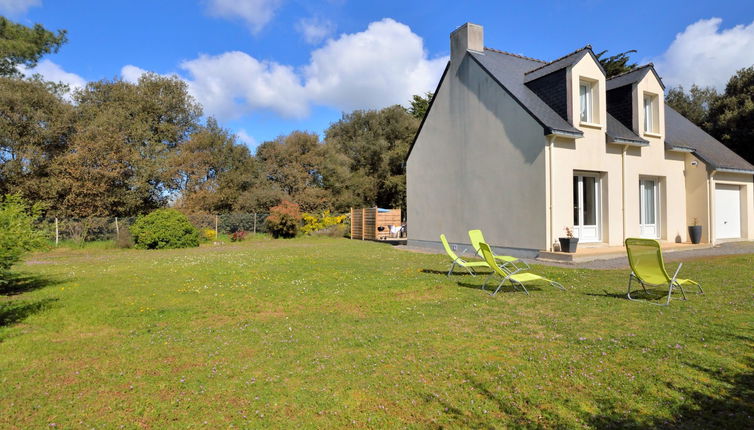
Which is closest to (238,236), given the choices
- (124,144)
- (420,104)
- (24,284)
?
(124,144)

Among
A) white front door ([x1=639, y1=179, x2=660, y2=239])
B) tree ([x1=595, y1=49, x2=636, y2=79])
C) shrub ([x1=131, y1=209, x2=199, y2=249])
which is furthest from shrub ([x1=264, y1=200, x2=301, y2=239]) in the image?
tree ([x1=595, y1=49, x2=636, y2=79])

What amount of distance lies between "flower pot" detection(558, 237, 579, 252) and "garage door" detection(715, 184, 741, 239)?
984 cm

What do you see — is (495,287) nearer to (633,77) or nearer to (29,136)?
(633,77)

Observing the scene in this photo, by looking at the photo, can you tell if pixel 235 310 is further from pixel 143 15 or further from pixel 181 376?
pixel 143 15

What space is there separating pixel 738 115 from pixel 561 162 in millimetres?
21581

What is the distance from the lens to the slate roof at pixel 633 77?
16078mm

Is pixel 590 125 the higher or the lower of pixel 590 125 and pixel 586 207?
the higher

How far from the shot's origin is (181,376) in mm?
4164

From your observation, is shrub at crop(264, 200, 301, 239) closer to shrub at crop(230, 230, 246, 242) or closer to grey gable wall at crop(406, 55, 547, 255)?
shrub at crop(230, 230, 246, 242)

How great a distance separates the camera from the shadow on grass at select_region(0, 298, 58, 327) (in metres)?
6.75

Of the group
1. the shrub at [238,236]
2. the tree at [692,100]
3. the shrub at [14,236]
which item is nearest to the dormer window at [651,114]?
the shrub at [14,236]

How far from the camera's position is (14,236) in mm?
6957

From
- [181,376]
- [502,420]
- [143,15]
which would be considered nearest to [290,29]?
[143,15]

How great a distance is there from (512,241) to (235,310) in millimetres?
10709
